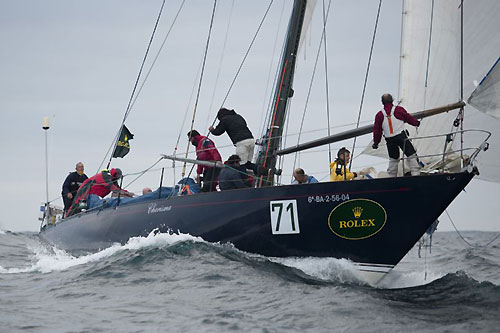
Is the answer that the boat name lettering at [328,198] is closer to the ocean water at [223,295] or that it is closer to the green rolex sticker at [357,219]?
the green rolex sticker at [357,219]

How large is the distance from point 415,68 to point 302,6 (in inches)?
87.7

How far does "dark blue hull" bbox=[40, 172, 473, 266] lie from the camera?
8906 mm

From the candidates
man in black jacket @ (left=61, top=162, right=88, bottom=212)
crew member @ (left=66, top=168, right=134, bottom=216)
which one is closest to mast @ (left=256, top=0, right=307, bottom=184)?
crew member @ (left=66, top=168, right=134, bottom=216)

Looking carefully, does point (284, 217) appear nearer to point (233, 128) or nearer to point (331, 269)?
point (331, 269)

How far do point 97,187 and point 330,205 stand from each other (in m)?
6.77

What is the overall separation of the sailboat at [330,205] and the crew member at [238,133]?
0.63 ft

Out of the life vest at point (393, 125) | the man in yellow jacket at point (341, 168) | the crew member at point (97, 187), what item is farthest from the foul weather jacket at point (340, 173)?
the crew member at point (97, 187)

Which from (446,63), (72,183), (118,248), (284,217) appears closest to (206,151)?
(118,248)

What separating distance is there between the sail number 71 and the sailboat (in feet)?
0.04

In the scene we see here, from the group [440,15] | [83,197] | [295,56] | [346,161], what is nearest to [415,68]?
[440,15]

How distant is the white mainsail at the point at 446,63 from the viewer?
9.27 meters

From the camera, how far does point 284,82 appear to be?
1178 cm

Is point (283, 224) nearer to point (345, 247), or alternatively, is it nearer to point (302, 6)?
point (345, 247)

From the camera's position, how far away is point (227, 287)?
8.10m
